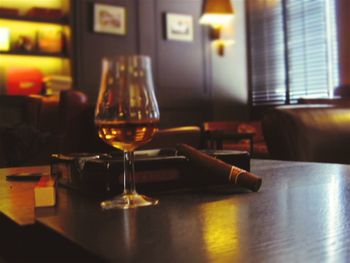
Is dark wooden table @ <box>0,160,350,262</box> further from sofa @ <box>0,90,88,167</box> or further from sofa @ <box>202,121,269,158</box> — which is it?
sofa @ <box>202,121,269,158</box>

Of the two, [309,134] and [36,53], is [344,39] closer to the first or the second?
[36,53]

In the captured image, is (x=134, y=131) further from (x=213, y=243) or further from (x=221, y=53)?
(x=221, y=53)

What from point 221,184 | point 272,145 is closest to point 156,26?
point 272,145

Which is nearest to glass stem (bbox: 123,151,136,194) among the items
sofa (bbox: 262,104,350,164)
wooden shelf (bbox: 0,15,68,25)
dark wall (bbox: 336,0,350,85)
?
sofa (bbox: 262,104,350,164)

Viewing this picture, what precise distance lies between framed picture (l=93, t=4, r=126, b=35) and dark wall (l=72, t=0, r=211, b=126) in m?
0.05

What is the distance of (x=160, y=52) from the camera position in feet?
18.3

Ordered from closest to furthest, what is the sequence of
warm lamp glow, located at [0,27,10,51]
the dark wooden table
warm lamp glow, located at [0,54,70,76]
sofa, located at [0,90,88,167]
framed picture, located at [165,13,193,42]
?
the dark wooden table → sofa, located at [0,90,88,167] → warm lamp glow, located at [0,27,10,51] → warm lamp glow, located at [0,54,70,76] → framed picture, located at [165,13,193,42]

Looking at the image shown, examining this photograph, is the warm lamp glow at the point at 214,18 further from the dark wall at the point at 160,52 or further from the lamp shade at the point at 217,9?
the dark wall at the point at 160,52

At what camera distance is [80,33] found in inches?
201

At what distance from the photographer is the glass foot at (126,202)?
24.9 inches

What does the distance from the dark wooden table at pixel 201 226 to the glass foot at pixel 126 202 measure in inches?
0.8

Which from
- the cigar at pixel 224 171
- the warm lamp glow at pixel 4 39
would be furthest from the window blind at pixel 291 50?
the cigar at pixel 224 171

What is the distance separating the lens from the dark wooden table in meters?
0.41

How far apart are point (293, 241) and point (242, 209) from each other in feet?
0.56
